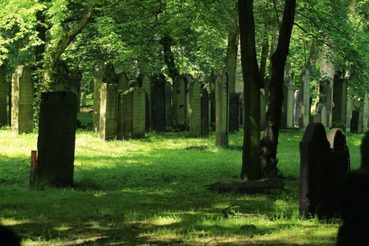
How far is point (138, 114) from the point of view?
753 inches

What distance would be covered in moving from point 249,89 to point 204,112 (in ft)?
32.8

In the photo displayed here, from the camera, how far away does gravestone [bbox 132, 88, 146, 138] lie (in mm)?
18969

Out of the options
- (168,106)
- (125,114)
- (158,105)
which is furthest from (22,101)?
(168,106)

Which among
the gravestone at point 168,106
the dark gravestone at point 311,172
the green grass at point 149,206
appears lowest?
the green grass at point 149,206

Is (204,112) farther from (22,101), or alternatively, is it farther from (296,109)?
(296,109)

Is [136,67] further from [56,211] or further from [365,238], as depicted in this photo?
[365,238]

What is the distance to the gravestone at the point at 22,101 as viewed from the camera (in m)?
18.4

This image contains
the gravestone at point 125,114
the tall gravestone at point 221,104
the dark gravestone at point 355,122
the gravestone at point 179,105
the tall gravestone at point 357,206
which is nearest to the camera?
the tall gravestone at point 357,206

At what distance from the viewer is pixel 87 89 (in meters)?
39.0

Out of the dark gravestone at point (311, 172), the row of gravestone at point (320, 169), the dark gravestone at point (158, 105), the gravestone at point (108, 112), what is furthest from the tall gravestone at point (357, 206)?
the dark gravestone at point (158, 105)

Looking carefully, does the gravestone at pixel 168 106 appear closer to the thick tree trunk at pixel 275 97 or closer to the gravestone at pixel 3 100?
the gravestone at pixel 3 100

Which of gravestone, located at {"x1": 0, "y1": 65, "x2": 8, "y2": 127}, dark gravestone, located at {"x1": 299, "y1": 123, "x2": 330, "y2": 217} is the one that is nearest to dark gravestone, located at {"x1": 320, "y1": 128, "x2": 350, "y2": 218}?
dark gravestone, located at {"x1": 299, "y1": 123, "x2": 330, "y2": 217}

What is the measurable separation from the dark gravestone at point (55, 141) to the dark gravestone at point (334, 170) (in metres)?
4.20

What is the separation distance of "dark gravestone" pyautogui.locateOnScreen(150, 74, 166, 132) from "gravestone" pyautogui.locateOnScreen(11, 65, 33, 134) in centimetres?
432
